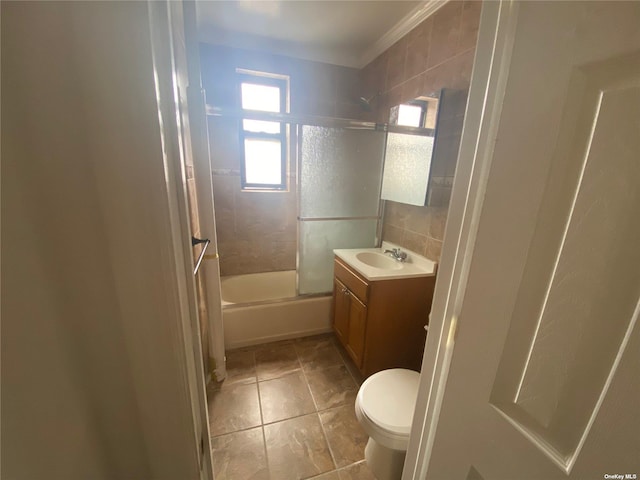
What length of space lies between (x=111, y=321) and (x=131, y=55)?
0.46 m

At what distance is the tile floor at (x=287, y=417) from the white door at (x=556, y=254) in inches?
41.9

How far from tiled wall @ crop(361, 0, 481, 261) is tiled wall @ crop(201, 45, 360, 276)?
1.48ft

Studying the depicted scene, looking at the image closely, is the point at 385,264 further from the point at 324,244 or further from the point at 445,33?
the point at 445,33

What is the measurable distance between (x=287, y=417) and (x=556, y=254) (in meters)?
1.64

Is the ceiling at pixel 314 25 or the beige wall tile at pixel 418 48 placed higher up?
the ceiling at pixel 314 25

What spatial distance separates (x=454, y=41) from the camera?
1490mm

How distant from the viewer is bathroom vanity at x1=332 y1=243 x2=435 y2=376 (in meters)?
1.62

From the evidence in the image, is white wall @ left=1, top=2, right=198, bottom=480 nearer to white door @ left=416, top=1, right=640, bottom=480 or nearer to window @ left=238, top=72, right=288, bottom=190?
white door @ left=416, top=1, right=640, bottom=480

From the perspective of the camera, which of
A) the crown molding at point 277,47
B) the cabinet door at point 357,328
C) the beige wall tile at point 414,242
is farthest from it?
the crown molding at point 277,47

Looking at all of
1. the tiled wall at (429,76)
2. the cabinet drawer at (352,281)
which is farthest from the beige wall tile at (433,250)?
the cabinet drawer at (352,281)

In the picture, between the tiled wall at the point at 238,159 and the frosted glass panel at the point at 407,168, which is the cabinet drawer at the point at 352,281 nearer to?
the frosted glass panel at the point at 407,168

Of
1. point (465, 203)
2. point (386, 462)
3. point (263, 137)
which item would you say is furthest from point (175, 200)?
point (263, 137)

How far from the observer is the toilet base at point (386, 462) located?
3.76 feet

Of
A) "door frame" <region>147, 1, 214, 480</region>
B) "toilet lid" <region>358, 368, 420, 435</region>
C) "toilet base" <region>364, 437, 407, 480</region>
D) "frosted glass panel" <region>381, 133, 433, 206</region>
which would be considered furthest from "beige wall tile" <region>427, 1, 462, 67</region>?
"toilet base" <region>364, 437, 407, 480</region>
